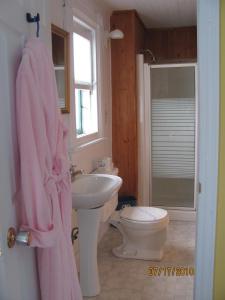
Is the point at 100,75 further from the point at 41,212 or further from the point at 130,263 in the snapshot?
the point at 41,212

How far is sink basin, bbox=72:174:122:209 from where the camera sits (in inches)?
81.7

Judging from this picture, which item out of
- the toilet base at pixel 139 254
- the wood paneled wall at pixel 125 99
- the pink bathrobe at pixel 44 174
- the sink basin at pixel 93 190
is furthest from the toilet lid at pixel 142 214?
the pink bathrobe at pixel 44 174

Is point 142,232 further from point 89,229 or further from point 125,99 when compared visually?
point 125,99

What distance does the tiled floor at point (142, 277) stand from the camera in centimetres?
245

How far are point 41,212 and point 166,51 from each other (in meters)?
3.83

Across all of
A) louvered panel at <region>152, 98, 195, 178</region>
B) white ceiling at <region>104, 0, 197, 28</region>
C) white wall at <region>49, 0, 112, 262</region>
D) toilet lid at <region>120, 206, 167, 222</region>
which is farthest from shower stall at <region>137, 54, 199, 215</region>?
toilet lid at <region>120, 206, 167, 222</region>

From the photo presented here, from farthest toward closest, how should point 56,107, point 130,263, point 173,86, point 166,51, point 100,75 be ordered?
point 166,51, point 173,86, point 100,75, point 130,263, point 56,107

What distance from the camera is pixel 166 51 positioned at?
4.66 m

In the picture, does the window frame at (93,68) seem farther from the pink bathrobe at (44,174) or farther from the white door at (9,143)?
the white door at (9,143)

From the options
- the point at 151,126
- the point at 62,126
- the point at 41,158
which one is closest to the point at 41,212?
the point at 41,158

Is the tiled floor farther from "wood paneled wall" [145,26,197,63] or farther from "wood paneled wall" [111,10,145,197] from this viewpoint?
"wood paneled wall" [145,26,197,63]

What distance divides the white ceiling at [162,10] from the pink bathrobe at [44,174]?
93.5 inches

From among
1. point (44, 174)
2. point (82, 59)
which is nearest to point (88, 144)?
point (82, 59)
